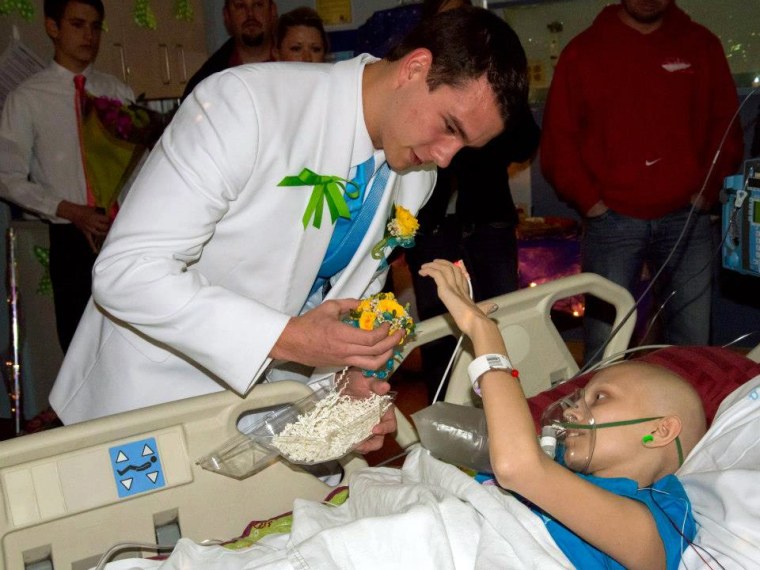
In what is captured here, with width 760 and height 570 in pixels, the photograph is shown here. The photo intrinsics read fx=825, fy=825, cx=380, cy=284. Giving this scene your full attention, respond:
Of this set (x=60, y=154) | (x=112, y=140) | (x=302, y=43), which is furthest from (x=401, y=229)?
(x=60, y=154)

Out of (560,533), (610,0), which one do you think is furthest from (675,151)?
(560,533)

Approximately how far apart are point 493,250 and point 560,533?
2137 millimetres

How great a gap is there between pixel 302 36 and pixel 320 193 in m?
2.07

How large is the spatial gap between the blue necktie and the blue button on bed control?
625 millimetres

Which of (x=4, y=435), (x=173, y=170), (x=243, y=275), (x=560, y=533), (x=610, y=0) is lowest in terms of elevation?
(x=4, y=435)

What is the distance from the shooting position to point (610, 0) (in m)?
5.03

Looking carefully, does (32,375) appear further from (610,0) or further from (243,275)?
(610,0)

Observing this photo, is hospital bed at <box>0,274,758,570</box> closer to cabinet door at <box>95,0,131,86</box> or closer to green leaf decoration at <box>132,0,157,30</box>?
cabinet door at <box>95,0,131,86</box>

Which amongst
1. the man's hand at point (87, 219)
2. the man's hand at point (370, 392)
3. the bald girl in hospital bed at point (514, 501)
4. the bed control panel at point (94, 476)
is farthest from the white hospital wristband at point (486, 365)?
the man's hand at point (87, 219)

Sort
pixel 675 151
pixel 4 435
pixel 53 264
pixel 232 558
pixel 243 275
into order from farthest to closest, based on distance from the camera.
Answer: pixel 4 435 → pixel 53 264 → pixel 675 151 → pixel 243 275 → pixel 232 558

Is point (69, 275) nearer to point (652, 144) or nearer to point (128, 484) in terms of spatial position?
point (128, 484)

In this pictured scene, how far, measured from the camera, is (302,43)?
149 inches

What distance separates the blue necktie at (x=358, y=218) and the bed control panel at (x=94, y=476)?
0.59 meters

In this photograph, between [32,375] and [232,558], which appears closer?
[232,558]
